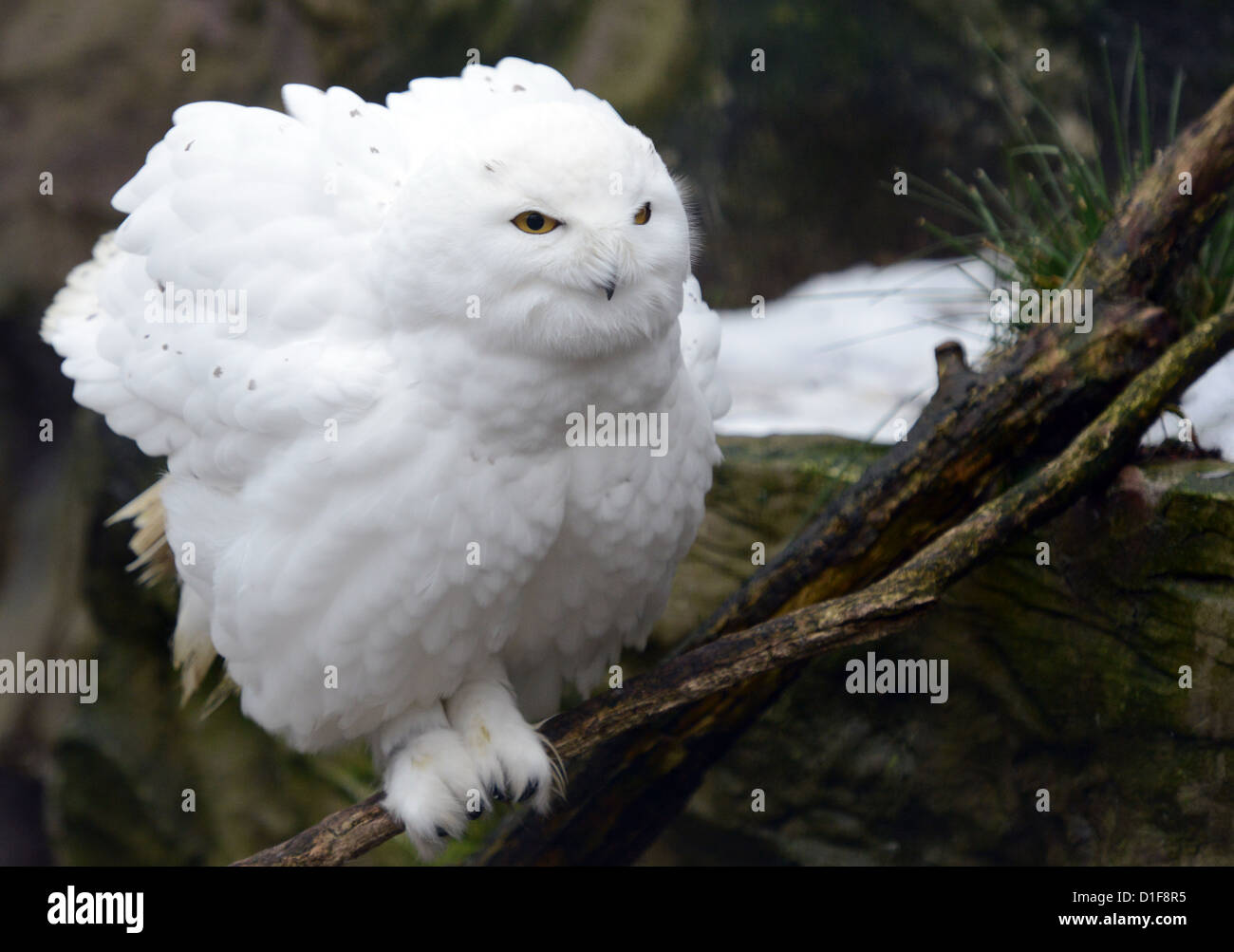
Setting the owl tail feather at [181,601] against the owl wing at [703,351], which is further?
the owl tail feather at [181,601]

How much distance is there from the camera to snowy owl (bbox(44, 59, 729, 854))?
2064 mm

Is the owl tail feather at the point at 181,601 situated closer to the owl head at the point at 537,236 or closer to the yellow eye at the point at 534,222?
the owl head at the point at 537,236

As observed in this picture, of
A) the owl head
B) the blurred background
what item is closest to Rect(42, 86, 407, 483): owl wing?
the owl head

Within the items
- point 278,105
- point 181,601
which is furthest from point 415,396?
point 278,105

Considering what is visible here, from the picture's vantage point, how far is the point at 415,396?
Result: 214cm

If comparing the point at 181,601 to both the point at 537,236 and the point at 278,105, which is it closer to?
the point at 537,236

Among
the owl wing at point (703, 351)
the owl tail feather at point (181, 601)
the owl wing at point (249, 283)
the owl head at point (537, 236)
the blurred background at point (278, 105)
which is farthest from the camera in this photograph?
the blurred background at point (278, 105)

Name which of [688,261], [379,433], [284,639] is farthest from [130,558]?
[688,261]

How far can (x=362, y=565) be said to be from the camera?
2215 mm

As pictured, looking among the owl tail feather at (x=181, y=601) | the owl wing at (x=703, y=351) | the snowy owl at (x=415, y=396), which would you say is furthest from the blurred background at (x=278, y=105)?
the snowy owl at (x=415, y=396)

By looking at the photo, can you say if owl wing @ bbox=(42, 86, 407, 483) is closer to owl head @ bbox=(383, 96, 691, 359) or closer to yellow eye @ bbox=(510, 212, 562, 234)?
owl head @ bbox=(383, 96, 691, 359)

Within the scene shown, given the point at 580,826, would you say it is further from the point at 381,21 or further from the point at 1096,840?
the point at 381,21

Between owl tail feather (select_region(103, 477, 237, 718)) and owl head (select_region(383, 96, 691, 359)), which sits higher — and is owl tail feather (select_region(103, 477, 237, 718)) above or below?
below

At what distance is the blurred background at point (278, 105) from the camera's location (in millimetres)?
4355
